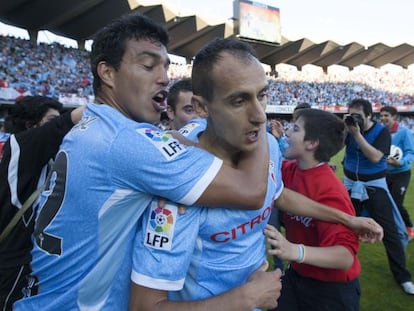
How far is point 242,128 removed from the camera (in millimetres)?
1380

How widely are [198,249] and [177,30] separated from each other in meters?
37.5

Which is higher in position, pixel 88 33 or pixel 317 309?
pixel 88 33

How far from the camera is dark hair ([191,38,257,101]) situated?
54.0 inches

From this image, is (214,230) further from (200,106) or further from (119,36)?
(119,36)

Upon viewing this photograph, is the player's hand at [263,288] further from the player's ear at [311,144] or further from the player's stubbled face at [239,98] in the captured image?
the player's ear at [311,144]

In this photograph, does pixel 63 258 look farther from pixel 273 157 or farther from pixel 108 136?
pixel 273 157

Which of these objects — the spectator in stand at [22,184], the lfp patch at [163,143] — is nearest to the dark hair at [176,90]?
the spectator in stand at [22,184]

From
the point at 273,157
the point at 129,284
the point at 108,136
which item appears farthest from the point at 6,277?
the point at 273,157

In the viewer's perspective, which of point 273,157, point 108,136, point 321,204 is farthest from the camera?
point 321,204

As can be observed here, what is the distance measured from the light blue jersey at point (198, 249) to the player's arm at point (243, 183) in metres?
0.07

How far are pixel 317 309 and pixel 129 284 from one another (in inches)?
59.8

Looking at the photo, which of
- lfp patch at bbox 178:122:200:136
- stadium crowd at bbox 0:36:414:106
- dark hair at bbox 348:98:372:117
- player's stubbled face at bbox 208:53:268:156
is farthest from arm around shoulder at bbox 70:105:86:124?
stadium crowd at bbox 0:36:414:106

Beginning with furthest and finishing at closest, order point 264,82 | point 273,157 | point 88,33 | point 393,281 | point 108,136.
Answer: point 88,33, point 393,281, point 273,157, point 264,82, point 108,136

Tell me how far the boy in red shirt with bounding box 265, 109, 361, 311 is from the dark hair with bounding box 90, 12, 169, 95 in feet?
4.00
